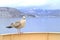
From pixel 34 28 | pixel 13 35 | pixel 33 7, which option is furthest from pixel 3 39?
pixel 33 7

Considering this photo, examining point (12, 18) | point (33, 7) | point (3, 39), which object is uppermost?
point (33, 7)

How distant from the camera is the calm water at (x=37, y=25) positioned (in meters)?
2.35

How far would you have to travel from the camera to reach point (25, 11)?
2375 mm

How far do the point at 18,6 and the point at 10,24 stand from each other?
0.33 metres

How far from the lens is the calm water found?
2.35 m

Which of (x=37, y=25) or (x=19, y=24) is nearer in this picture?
(x=19, y=24)

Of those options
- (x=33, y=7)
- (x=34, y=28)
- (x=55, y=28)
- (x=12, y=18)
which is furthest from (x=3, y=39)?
(x=55, y=28)

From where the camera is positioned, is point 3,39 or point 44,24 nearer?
point 3,39

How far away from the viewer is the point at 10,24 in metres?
2.34

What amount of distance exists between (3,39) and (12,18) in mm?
380

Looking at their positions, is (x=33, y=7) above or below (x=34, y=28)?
above

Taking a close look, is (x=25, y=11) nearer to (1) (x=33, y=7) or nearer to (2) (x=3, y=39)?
(1) (x=33, y=7)

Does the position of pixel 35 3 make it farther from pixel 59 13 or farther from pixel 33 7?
pixel 59 13

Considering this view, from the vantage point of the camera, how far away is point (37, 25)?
7.93 feet
